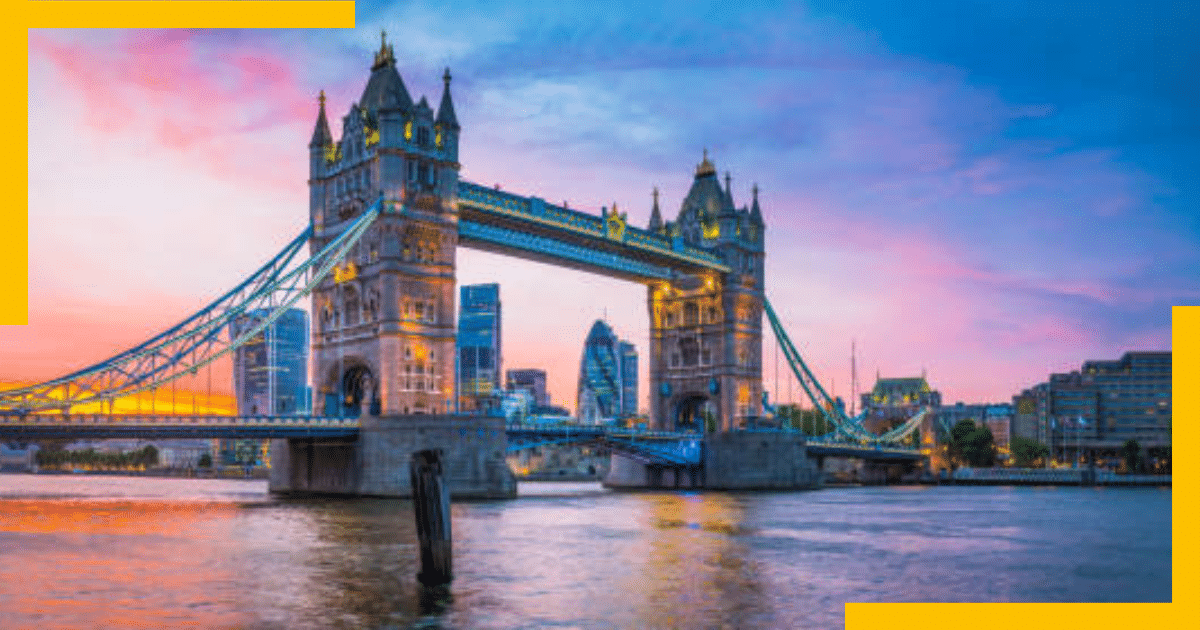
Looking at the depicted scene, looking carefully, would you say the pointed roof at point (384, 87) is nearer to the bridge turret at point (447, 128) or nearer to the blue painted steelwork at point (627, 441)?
the bridge turret at point (447, 128)

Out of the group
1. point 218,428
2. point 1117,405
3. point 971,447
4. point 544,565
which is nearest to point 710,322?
point 218,428

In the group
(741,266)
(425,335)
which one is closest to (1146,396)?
→ (741,266)

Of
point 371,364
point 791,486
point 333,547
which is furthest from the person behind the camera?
point 791,486

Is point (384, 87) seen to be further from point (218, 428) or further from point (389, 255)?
point (218, 428)

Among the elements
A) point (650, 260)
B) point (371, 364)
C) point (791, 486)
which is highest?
point (650, 260)

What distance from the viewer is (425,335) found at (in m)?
67.2

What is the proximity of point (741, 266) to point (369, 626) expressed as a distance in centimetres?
7717

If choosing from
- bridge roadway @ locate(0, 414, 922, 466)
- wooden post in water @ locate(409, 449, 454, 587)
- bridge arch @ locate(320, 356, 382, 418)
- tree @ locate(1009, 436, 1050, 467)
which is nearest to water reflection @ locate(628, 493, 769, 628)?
wooden post in water @ locate(409, 449, 454, 587)

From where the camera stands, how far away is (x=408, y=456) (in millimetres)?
60500

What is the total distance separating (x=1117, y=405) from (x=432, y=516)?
A: 18136cm

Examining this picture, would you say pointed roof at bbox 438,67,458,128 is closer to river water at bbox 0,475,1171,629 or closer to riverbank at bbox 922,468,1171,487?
river water at bbox 0,475,1171,629

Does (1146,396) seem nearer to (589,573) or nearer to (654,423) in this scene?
(654,423)

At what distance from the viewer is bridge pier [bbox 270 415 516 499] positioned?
59.9 meters

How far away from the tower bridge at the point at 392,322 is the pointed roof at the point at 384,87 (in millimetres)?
114
